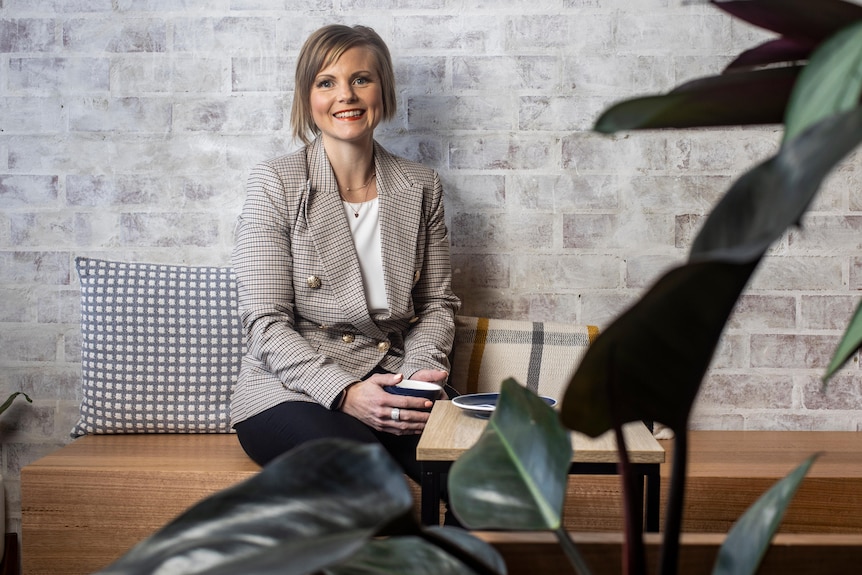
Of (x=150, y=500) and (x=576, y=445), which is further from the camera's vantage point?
(x=150, y=500)

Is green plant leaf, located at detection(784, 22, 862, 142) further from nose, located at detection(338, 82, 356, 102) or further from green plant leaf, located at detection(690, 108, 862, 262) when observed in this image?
nose, located at detection(338, 82, 356, 102)

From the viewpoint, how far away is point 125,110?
7.55ft

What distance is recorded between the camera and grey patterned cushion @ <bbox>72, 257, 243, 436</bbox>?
6.89ft

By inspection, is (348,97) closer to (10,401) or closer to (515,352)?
(515,352)

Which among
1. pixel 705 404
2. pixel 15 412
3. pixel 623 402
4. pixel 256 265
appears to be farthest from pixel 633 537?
pixel 15 412

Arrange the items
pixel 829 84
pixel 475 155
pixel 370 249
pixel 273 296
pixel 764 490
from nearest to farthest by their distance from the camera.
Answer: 1. pixel 829 84
2. pixel 764 490
3. pixel 273 296
4. pixel 370 249
5. pixel 475 155

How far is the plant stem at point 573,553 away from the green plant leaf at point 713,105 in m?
0.21

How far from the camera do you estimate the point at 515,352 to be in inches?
84.4

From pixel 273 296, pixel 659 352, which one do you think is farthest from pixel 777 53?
pixel 273 296

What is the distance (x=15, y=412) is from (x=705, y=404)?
1.85 m

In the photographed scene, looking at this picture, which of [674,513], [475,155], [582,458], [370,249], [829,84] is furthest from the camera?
[475,155]

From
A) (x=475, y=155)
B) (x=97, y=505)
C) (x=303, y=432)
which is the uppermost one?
(x=475, y=155)

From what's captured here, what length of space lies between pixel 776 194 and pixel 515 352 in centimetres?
185

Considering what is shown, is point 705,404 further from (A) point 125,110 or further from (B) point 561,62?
(A) point 125,110
